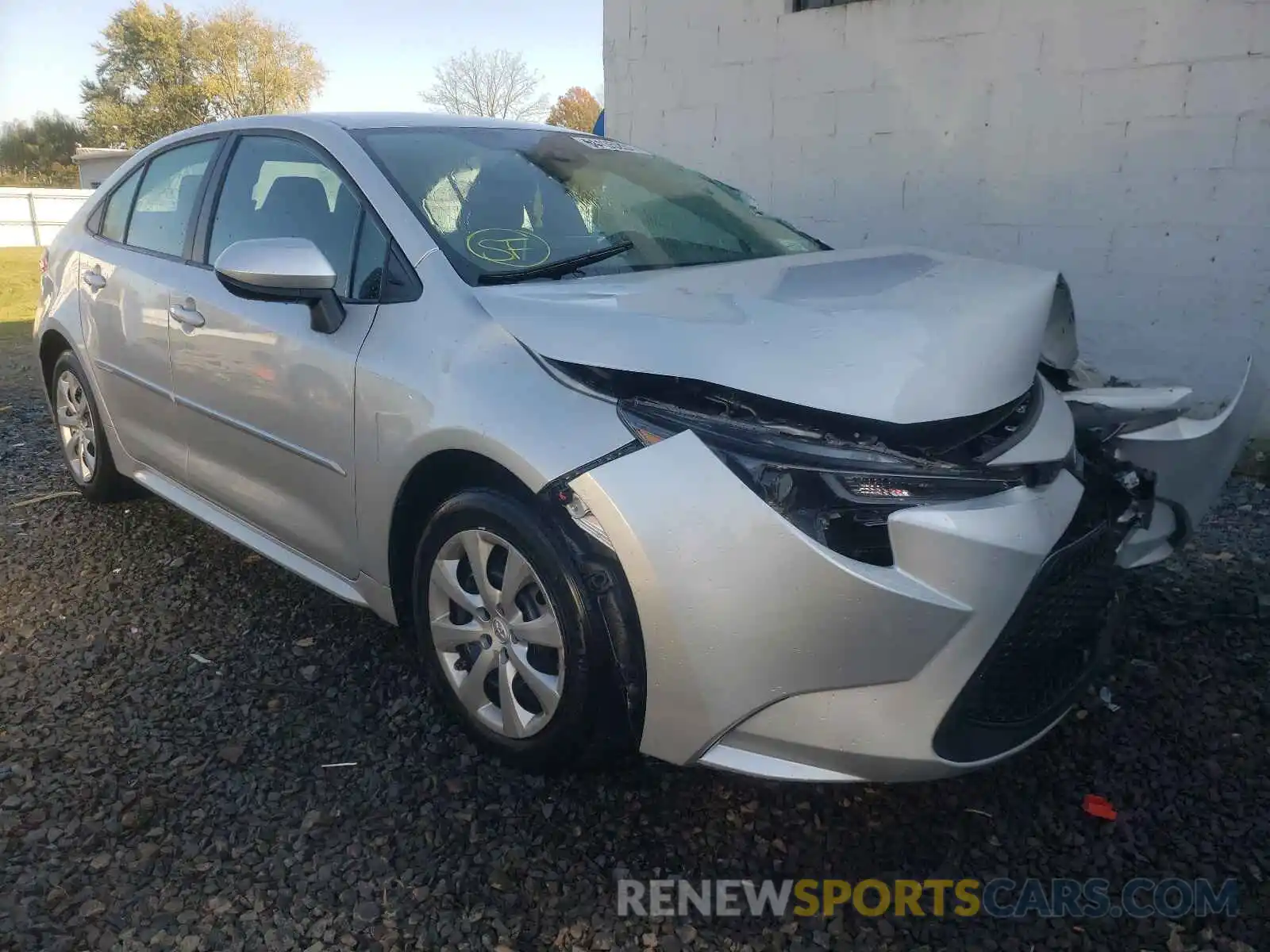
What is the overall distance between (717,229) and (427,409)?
1.33 m

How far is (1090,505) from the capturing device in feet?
7.36

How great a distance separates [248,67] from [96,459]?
5341 centimetres

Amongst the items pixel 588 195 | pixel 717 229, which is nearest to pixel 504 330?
pixel 588 195

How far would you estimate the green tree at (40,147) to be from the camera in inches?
1912

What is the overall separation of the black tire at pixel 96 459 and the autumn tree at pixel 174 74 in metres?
49.1

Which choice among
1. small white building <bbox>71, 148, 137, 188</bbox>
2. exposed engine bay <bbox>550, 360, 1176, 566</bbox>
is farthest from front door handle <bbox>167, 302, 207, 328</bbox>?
small white building <bbox>71, 148, 137, 188</bbox>

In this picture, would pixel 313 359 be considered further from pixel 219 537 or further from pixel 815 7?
pixel 815 7

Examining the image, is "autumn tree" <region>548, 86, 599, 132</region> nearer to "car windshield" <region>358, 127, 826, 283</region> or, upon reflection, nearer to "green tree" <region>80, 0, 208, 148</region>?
"green tree" <region>80, 0, 208, 148</region>

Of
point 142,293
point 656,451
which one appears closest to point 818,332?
point 656,451

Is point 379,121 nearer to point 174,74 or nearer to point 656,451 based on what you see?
point 656,451

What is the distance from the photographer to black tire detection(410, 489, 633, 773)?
6.84 ft

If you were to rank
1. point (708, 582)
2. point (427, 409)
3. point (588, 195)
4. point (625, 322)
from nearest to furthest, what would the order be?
point (708, 582), point (625, 322), point (427, 409), point (588, 195)

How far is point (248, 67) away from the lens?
49688mm

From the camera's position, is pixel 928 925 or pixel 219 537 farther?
pixel 219 537
